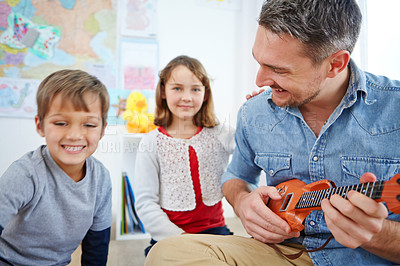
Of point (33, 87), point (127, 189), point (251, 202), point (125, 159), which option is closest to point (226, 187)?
point (251, 202)

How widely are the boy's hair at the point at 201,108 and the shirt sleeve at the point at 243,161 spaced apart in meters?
0.32

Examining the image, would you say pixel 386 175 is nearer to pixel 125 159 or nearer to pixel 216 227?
pixel 216 227

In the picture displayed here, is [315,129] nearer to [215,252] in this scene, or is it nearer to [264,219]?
[264,219]

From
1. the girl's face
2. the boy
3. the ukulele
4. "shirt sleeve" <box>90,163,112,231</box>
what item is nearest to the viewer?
the ukulele

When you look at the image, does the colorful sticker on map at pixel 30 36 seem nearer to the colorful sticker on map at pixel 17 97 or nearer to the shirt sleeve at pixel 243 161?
the colorful sticker on map at pixel 17 97

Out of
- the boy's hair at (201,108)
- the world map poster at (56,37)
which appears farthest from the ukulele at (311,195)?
the world map poster at (56,37)

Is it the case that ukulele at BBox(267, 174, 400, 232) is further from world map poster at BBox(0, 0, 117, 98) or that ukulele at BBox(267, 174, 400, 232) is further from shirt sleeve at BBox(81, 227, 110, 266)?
world map poster at BBox(0, 0, 117, 98)

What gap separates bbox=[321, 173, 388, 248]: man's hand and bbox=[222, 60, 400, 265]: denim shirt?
23 cm

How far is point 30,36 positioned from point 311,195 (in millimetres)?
1807

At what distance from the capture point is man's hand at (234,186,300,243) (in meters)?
0.74

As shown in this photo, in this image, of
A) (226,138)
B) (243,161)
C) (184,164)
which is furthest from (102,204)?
(226,138)

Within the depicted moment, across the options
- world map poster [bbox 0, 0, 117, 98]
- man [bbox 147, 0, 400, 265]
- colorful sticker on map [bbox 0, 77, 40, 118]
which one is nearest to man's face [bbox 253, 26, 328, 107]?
man [bbox 147, 0, 400, 265]

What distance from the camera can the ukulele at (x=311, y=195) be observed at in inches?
19.1

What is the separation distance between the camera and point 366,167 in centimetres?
78
